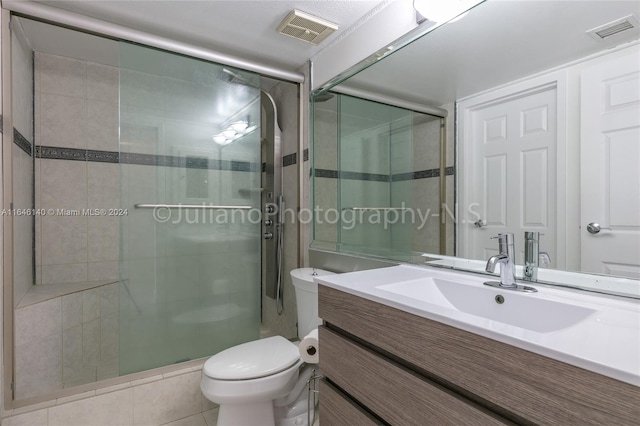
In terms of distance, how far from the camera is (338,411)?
0.98 metres

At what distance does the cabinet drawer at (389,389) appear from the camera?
2.16ft

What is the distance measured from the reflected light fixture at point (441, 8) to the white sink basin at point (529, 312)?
986mm

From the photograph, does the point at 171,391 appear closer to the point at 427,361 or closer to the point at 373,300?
the point at 373,300

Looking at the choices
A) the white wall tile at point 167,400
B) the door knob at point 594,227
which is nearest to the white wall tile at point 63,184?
the white wall tile at point 167,400

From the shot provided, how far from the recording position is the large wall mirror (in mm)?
809

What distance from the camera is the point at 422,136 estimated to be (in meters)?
1.34

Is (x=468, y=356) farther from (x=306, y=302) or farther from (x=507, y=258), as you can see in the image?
(x=306, y=302)

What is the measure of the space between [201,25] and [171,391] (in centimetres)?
195

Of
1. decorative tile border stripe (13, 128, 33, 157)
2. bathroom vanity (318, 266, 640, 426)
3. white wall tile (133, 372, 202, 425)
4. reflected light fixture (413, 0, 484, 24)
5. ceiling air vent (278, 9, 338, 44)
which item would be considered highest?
ceiling air vent (278, 9, 338, 44)

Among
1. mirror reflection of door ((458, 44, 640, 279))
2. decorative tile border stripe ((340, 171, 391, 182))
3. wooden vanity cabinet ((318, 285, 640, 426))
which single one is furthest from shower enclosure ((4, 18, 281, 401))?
mirror reflection of door ((458, 44, 640, 279))

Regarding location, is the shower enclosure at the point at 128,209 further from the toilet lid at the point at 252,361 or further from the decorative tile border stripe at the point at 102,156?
the toilet lid at the point at 252,361

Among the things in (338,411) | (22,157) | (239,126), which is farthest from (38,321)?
(338,411)

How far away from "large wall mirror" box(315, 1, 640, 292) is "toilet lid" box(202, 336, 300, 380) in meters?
0.91

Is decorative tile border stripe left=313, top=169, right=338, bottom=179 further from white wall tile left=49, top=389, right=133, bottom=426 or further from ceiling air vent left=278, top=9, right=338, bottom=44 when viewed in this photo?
white wall tile left=49, top=389, right=133, bottom=426
